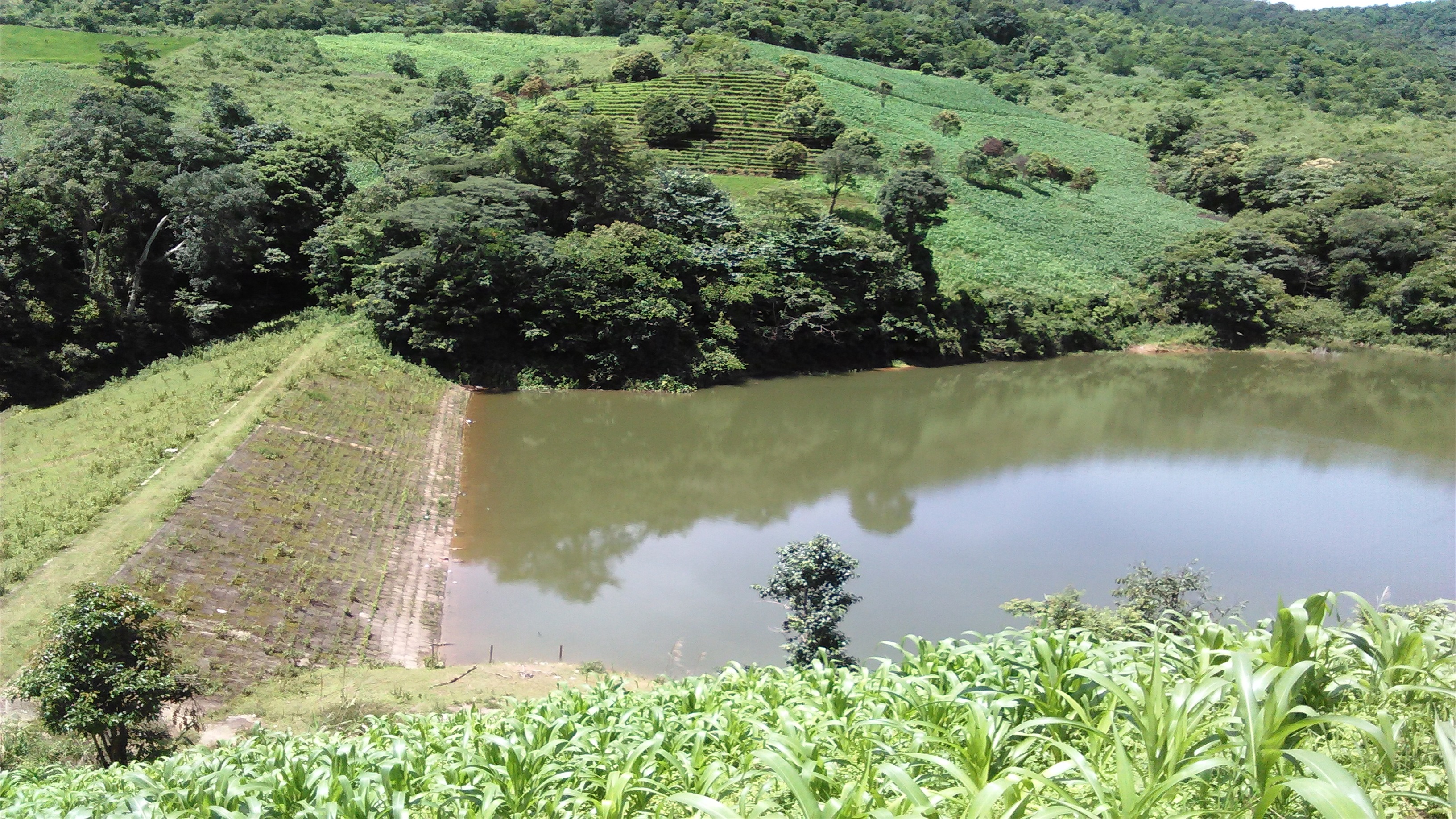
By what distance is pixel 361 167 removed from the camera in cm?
2688

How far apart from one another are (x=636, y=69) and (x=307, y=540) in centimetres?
2883

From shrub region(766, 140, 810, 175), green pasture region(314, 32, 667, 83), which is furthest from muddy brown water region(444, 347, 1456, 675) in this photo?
green pasture region(314, 32, 667, 83)

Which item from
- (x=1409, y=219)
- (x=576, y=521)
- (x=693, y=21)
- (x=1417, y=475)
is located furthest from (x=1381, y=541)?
(x=693, y=21)

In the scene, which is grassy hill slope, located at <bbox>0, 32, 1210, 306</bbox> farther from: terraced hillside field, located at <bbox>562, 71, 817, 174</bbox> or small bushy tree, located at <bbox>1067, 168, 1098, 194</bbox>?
small bushy tree, located at <bbox>1067, 168, 1098, 194</bbox>

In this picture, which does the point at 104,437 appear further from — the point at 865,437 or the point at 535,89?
the point at 535,89

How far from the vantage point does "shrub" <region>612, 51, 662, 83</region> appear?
33.8 m

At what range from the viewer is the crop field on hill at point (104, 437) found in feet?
27.7

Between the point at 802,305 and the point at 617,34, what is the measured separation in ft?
116

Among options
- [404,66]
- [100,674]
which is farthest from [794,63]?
[100,674]

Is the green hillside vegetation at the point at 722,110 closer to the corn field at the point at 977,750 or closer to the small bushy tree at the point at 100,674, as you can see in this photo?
the small bushy tree at the point at 100,674

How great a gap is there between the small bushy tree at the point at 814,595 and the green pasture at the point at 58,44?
34808 mm

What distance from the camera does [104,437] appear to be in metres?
11.7

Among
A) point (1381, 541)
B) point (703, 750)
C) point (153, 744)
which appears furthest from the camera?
point (1381, 541)

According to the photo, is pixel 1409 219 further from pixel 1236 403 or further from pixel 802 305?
pixel 802 305
